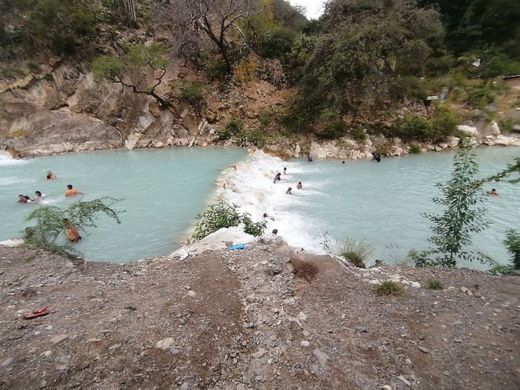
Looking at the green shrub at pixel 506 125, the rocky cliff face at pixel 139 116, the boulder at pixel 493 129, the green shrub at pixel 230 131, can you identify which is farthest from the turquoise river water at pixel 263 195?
the green shrub at pixel 506 125

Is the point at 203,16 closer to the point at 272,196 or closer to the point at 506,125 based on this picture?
the point at 272,196

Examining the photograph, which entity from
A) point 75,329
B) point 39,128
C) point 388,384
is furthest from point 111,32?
point 388,384

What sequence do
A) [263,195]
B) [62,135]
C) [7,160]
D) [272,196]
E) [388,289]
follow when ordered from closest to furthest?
1. [388,289]
2. [263,195]
3. [272,196]
4. [7,160]
5. [62,135]

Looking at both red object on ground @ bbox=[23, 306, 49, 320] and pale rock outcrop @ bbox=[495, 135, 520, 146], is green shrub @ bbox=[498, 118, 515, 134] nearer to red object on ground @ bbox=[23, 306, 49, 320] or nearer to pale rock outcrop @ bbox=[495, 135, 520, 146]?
pale rock outcrop @ bbox=[495, 135, 520, 146]

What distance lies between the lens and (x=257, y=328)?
4348 mm

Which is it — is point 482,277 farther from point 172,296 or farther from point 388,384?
point 172,296

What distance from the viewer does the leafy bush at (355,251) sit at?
7137 millimetres

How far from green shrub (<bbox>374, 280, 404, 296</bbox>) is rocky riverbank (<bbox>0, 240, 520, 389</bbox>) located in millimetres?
101

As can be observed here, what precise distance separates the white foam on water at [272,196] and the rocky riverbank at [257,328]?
3.04 m

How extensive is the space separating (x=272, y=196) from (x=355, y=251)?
5701 mm

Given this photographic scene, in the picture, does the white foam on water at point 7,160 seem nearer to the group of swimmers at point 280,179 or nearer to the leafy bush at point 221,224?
the group of swimmers at point 280,179

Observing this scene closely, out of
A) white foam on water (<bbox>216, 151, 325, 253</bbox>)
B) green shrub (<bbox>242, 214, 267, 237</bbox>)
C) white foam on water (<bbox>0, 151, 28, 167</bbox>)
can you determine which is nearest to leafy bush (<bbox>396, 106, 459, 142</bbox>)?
white foam on water (<bbox>216, 151, 325, 253</bbox>)

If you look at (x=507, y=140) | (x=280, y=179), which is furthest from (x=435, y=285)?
(x=507, y=140)

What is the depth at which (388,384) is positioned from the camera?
3.51 meters
